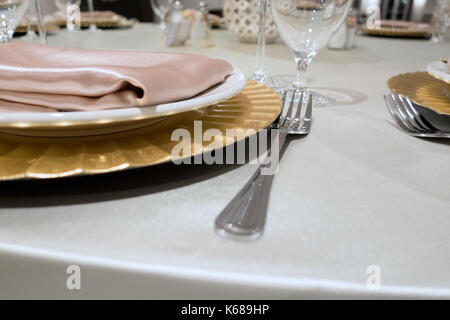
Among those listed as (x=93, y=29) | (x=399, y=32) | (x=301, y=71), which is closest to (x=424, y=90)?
(x=301, y=71)

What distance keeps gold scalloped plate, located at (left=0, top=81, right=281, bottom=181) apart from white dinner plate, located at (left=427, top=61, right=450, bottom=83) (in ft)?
0.68

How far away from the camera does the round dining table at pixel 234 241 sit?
0.19m

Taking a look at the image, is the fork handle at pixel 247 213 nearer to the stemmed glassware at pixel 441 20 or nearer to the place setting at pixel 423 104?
the place setting at pixel 423 104

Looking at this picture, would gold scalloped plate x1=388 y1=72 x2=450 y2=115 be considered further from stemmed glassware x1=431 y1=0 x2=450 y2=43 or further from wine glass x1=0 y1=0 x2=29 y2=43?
stemmed glassware x1=431 y1=0 x2=450 y2=43

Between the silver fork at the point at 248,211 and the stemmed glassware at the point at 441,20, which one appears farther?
the stemmed glassware at the point at 441,20

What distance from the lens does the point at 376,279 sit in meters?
0.19

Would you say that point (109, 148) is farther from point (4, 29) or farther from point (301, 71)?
point (4, 29)

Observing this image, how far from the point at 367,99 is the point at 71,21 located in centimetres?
114

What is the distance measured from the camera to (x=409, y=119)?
1.36 feet

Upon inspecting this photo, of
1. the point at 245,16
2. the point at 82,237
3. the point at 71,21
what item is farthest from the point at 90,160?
the point at 71,21

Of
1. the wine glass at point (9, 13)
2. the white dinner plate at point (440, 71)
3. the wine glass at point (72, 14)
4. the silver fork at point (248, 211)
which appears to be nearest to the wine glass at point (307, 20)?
the white dinner plate at point (440, 71)

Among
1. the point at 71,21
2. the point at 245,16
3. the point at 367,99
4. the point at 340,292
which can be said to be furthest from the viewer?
the point at 71,21

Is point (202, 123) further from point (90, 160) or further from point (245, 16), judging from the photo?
point (245, 16)

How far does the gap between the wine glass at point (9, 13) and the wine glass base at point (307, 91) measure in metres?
0.45
